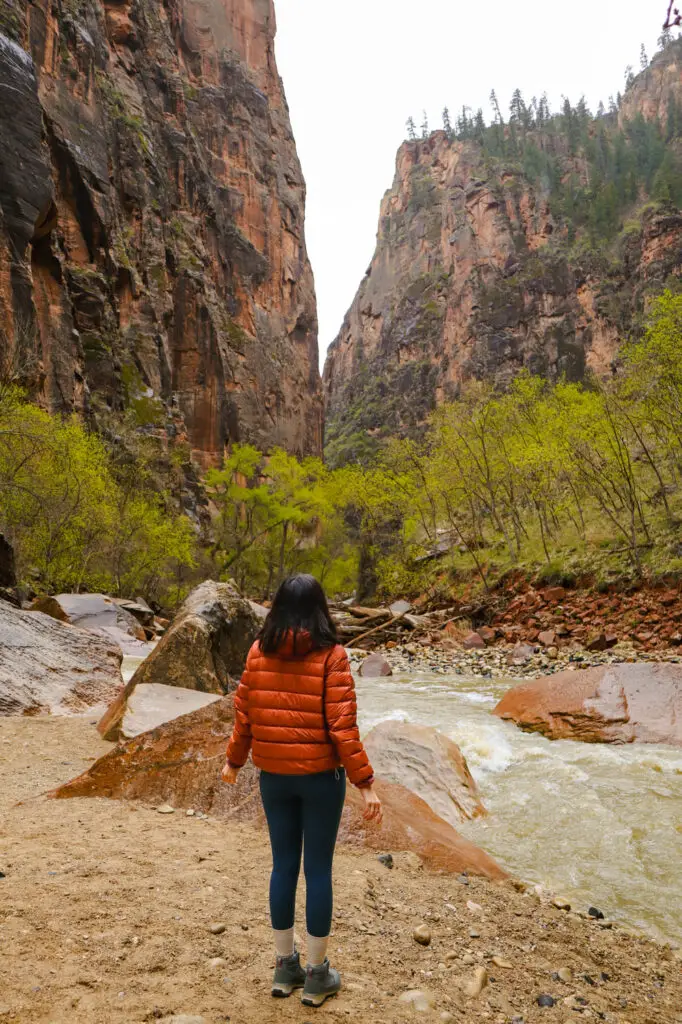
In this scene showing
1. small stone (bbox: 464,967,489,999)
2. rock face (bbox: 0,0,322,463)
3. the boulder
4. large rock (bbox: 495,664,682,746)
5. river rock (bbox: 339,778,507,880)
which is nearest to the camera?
small stone (bbox: 464,967,489,999)

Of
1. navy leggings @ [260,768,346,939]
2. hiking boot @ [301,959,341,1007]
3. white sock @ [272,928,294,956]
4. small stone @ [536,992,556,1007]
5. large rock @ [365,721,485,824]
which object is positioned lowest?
large rock @ [365,721,485,824]

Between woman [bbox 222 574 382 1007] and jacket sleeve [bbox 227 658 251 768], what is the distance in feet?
0.10

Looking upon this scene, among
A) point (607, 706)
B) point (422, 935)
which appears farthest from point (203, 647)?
point (422, 935)

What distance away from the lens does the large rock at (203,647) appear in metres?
8.48

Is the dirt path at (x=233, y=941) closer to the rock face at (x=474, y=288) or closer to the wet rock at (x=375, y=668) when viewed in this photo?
the wet rock at (x=375, y=668)

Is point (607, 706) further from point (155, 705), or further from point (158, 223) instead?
point (158, 223)

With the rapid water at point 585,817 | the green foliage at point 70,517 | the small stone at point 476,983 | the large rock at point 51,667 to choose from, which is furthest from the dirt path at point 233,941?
the green foliage at point 70,517

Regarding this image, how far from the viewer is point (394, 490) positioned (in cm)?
2892

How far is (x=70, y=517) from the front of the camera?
22.5 metres

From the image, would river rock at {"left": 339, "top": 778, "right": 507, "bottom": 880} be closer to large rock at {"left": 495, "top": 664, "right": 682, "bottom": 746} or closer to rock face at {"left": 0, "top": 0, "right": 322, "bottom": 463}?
large rock at {"left": 495, "top": 664, "right": 682, "bottom": 746}

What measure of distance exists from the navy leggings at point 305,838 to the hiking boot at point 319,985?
0.14 m

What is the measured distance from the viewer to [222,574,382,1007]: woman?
265 cm


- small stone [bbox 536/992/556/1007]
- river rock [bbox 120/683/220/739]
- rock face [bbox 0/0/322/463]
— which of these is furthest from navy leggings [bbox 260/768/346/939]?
rock face [bbox 0/0/322/463]

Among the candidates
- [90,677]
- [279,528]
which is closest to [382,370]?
[279,528]
